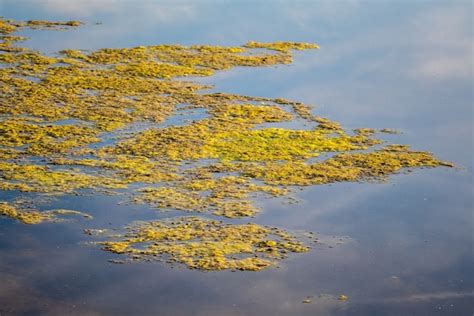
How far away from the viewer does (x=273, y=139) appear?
20.1 meters

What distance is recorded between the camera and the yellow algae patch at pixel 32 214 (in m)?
15.8

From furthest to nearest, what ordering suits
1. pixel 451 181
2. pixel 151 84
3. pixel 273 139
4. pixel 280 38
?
pixel 280 38, pixel 151 84, pixel 273 139, pixel 451 181

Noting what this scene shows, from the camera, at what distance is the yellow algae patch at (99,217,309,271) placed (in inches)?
582

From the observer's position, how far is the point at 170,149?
19.2 metres

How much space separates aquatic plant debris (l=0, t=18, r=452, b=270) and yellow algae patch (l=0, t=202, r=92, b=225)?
0.04m

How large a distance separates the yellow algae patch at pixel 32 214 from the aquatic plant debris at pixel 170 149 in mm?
36

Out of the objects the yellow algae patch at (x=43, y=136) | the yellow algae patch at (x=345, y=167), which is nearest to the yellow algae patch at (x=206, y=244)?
the yellow algae patch at (x=345, y=167)

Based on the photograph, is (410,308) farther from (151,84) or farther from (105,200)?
(151,84)

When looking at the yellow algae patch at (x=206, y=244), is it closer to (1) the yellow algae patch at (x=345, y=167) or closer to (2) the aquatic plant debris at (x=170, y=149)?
(2) the aquatic plant debris at (x=170, y=149)

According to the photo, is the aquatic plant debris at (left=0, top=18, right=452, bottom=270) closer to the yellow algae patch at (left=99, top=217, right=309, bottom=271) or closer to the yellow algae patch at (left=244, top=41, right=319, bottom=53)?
the yellow algae patch at (left=99, top=217, right=309, bottom=271)

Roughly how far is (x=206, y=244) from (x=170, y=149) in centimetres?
440

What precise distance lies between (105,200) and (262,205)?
123 inches

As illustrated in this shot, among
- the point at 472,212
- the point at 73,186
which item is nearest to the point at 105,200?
the point at 73,186

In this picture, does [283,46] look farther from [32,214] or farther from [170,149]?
[32,214]
